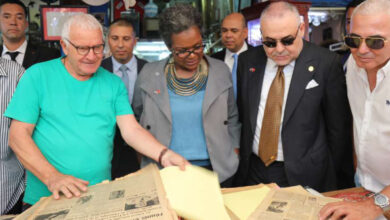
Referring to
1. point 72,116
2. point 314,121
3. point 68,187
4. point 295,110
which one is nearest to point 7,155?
point 72,116

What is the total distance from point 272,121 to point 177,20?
83cm

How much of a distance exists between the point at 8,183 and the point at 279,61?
173cm

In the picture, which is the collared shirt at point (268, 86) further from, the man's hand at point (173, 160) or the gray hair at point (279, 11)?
the man's hand at point (173, 160)

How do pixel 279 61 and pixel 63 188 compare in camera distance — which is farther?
pixel 279 61

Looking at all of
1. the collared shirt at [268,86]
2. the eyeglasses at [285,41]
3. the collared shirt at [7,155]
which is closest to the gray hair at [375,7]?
the eyeglasses at [285,41]

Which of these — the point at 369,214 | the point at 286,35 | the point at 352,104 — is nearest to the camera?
the point at 369,214

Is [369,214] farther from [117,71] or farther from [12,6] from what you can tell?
[12,6]

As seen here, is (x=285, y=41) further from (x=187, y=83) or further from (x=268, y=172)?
(x=268, y=172)

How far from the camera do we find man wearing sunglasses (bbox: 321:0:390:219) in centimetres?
152

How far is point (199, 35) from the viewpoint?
206 centimetres

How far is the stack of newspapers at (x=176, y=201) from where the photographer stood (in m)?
1.07

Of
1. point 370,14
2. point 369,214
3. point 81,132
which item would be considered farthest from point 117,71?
point 369,214

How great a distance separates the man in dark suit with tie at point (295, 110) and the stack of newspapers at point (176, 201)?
722mm

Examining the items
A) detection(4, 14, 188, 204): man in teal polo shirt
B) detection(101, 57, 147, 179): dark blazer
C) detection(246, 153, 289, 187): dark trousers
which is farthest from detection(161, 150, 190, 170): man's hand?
detection(101, 57, 147, 179): dark blazer
